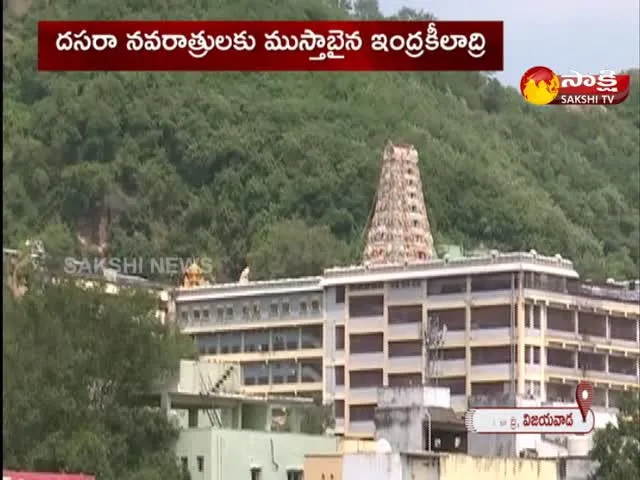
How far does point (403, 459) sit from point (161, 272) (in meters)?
71.8

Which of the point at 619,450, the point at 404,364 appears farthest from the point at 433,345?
the point at 619,450

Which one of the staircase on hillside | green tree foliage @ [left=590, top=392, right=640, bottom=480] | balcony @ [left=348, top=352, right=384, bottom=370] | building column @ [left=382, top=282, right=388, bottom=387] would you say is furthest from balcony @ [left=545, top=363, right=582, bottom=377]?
the staircase on hillside

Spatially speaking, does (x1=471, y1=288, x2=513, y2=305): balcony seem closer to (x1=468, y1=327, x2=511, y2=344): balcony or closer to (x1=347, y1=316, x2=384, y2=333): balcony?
(x1=468, y1=327, x2=511, y2=344): balcony

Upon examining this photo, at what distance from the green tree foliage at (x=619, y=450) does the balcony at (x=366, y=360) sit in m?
19.5

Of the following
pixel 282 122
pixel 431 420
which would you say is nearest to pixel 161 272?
pixel 282 122

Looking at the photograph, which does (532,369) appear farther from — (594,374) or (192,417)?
(192,417)

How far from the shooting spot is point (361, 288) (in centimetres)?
7881

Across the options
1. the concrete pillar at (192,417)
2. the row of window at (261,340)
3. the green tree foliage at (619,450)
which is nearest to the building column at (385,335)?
the row of window at (261,340)

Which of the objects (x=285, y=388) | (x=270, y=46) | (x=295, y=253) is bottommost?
(x=270, y=46)

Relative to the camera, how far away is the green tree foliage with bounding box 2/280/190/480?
42750 mm

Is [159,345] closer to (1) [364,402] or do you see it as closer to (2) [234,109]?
(1) [364,402]

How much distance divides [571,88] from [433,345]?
58362mm

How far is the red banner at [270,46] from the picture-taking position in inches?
451

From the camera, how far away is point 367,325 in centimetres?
7800
